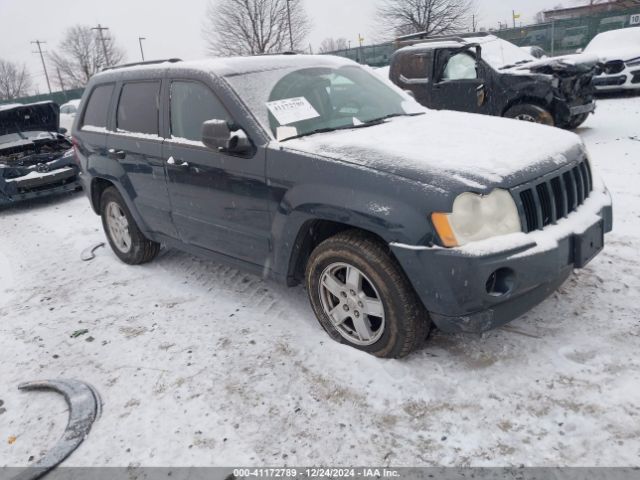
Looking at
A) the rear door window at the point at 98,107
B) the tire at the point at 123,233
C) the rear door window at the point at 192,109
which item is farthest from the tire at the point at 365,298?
the rear door window at the point at 98,107

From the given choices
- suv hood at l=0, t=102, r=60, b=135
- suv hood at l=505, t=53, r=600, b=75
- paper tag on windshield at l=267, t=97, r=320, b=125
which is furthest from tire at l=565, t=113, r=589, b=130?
suv hood at l=0, t=102, r=60, b=135

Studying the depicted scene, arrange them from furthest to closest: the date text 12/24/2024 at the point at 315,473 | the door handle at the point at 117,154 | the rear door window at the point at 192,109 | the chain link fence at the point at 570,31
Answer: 1. the chain link fence at the point at 570,31
2. the door handle at the point at 117,154
3. the rear door window at the point at 192,109
4. the date text 12/24/2024 at the point at 315,473

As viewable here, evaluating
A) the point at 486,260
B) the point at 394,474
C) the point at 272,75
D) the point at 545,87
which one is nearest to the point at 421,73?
the point at 545,87

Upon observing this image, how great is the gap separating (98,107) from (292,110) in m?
2.41

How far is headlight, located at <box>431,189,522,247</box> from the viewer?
240 cm

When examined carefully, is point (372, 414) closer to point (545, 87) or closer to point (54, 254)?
point (54, 254)

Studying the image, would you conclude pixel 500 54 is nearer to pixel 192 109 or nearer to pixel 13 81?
pixel 192 109

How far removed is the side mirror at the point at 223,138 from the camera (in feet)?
10.1

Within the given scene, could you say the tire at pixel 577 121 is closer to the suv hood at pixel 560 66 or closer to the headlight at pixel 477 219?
the suv hood at pixel 560 66

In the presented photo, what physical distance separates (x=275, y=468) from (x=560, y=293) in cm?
233

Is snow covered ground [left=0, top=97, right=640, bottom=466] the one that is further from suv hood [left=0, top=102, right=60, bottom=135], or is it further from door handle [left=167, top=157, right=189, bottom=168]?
suv hood [left=0, top=102, right=60, bottom=135]

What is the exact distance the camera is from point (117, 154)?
14.3 ft

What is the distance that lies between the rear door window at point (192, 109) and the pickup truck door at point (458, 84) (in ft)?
18.4

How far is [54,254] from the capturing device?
5.60m
